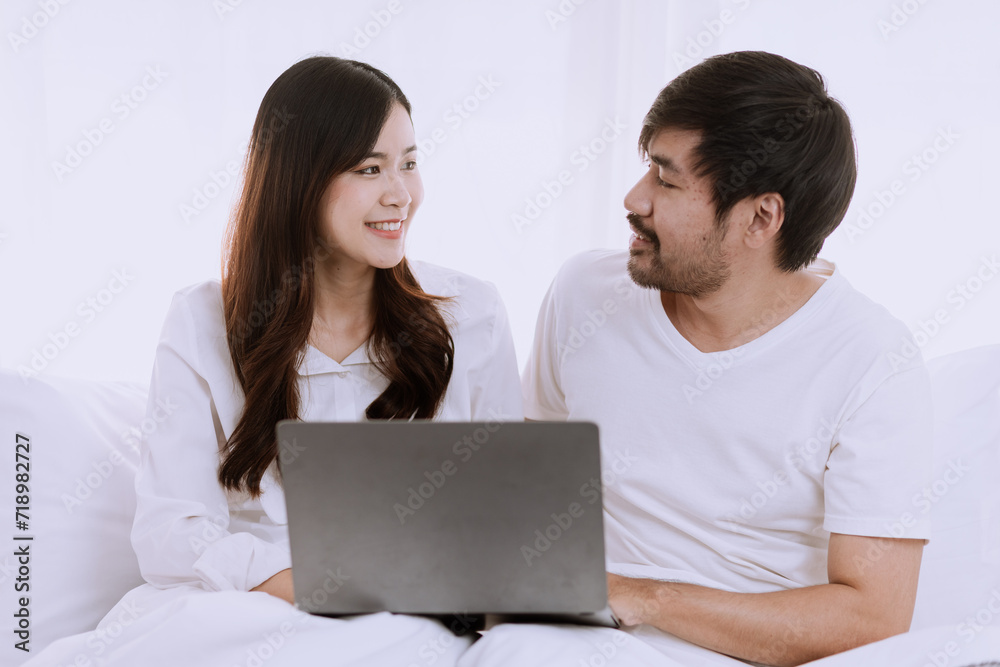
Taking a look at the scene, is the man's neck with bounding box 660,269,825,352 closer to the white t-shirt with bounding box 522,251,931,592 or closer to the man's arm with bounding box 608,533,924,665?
the white t-shirt with bounding box 522,251,931,592

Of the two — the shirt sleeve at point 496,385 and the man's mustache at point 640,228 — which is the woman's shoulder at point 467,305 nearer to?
the shirt sleeve at point 496,385

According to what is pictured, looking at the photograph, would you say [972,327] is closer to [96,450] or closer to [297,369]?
[297,369]

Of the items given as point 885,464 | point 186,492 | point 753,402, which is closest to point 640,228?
point 753,402

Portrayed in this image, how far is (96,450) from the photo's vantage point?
157 centimetres

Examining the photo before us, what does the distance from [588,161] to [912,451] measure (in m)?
1.15

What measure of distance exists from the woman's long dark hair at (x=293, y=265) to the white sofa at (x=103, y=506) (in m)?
0.19

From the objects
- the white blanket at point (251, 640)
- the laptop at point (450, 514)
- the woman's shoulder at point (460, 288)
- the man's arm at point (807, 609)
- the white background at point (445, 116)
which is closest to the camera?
the laptop at point (450, 514)

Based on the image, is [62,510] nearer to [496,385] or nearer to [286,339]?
[286,339]

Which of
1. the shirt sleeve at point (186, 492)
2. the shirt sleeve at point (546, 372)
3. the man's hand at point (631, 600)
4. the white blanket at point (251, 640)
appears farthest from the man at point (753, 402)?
the shirt sleeve at point (186, 492)

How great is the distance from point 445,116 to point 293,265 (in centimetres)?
80

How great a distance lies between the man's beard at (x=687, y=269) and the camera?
4.70 ft

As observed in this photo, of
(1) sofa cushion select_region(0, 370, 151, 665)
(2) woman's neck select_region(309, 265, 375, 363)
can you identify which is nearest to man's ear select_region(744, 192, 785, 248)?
(2) woman's neck select_region(309, 265, 375, 363)

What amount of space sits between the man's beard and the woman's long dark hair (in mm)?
386

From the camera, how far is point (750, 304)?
1.47m
